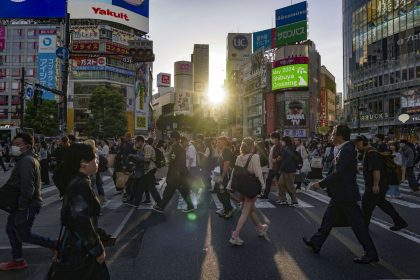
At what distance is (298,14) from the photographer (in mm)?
75062

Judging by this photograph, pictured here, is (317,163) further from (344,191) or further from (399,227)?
(344,191)

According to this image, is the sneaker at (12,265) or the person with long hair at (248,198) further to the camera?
the person with long hair at (248,198)

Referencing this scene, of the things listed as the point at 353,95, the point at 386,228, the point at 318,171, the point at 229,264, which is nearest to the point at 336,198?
the point at 229,264

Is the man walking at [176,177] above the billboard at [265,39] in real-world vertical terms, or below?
below

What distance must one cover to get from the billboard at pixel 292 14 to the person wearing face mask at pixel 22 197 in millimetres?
74326

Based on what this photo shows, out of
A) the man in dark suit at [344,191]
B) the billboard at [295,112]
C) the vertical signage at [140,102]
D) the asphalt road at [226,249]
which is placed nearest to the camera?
the asphalt road at [226,249]

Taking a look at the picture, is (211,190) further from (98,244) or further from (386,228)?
(98,244)

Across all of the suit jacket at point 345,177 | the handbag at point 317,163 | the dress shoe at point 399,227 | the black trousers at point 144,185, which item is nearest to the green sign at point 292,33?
the handbag at point 317,163

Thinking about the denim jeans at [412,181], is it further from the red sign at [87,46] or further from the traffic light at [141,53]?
the red sign at [87,46]

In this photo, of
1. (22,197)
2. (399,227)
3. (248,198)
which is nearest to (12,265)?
(22,197)

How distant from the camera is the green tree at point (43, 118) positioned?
55.3m

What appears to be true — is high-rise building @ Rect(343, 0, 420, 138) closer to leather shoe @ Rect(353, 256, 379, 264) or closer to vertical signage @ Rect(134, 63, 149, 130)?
vertical signage @ Rect(134, 63, 149, 130)

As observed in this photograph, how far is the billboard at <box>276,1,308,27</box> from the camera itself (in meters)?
74.2

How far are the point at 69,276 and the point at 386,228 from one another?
6672 millimetres
